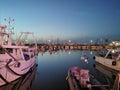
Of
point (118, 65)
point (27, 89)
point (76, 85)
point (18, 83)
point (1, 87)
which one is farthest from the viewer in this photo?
point (118, 65)

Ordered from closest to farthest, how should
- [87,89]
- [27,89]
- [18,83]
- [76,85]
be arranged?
[87,89]
[76,85]
[27,89]
[18,83]

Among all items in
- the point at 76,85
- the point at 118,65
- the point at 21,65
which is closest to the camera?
→ the point at 76,85

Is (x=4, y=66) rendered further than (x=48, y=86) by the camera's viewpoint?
No

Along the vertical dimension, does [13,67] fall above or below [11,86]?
above

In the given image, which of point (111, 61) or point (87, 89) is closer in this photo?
point (87, 89)

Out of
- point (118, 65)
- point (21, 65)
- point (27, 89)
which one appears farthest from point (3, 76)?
point (118, 65)

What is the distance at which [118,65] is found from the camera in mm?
29953

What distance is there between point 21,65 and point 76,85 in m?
9.83

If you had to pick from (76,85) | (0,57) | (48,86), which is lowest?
(48,86)

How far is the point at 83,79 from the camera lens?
16.6m

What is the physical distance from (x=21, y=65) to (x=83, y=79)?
10.4 meters

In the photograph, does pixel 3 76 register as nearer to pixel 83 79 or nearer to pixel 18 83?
pixel 18 83

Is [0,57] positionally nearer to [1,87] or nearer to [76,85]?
[1,87]

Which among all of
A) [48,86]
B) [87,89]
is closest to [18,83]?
[48,86]
